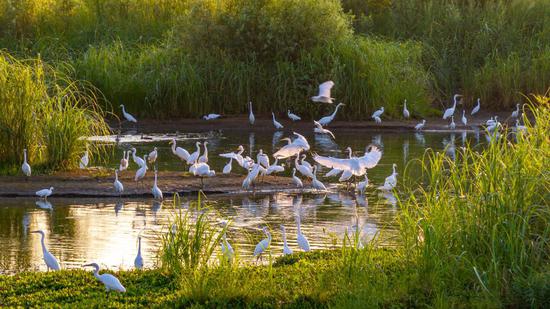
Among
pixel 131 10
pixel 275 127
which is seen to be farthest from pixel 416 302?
pixel 131 10

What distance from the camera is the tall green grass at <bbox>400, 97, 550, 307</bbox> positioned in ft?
28.5

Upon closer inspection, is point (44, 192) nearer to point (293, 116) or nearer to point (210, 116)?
point (210, 116)

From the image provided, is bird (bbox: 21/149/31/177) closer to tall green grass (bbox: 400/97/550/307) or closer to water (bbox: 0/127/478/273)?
water (bbox: 0/127/478/273)

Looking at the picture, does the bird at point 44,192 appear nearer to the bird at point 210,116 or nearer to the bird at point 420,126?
the bird at point 210,116

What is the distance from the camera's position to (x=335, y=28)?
102ft

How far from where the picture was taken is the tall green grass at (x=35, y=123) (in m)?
17.7

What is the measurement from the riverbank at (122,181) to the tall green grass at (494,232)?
8.60 meters

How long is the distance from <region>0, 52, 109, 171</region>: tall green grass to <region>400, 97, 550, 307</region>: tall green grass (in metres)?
9.63

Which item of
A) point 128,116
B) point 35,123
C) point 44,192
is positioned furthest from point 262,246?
point 128,116

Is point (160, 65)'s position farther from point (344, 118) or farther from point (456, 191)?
point (456, 191)

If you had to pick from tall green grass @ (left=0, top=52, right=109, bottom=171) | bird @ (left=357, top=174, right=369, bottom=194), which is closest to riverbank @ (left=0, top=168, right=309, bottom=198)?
tall green grass @ (left=0, top=52, right=109, bottom=171)

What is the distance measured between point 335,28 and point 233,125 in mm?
4094

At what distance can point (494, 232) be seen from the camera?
880 centimetres

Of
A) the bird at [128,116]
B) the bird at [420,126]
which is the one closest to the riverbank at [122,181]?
the bird at [128,116]
